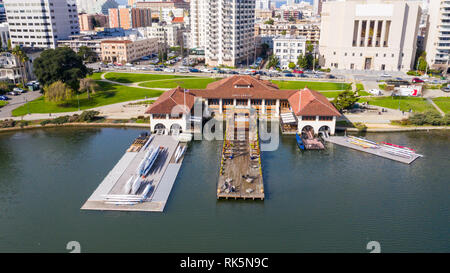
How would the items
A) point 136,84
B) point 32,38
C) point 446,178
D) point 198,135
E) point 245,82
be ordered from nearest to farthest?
point 446,178
point 198,135
point 245,82
point 136,84
point 32,38

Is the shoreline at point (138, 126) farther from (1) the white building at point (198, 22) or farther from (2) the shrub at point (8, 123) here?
(1) the white building at point (198, 22)

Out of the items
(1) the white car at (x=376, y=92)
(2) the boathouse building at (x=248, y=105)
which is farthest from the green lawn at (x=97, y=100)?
(1) the white car at (x=376, y=92)

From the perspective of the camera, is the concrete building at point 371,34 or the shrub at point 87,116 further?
the concrete building at point 371,34

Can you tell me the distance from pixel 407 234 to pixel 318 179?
11773 mm

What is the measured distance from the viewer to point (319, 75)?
320 ft

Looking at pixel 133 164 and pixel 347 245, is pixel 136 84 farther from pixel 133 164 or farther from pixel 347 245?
pixel 347 245

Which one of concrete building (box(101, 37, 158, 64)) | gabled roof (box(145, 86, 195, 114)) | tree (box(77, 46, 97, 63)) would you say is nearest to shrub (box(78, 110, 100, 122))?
gabled roof (box(145, 86, 195, 114))

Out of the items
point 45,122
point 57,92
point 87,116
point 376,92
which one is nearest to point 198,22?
point 376,92

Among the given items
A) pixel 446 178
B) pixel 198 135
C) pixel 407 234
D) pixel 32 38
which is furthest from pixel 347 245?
pixel 32 38

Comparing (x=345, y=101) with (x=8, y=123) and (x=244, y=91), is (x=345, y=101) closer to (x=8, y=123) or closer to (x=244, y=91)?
(x=244, y=91)

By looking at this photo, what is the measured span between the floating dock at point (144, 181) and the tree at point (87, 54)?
3237 inches

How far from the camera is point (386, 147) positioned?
1932 inches

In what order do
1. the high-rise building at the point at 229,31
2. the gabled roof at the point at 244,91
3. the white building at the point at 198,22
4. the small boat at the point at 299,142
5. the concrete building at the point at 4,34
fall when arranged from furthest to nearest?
1. the white building at the point at 198,22
2. the concrete building at the point at 4,34
3. the high-rise building at the point at 229,31
4. the gabled roof at the point at 244,91
5. the small boat at the point at 299,142

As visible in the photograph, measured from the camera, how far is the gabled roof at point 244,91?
61.2 meters
